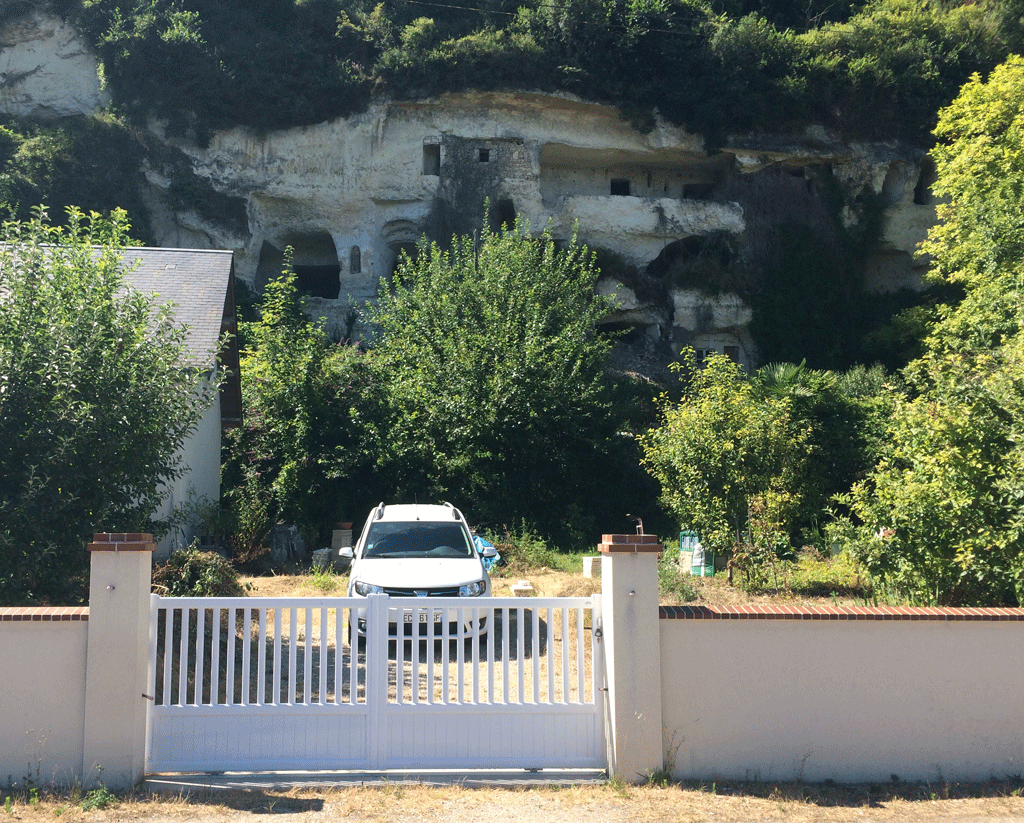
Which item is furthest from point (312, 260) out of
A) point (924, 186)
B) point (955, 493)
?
point (955, 493)

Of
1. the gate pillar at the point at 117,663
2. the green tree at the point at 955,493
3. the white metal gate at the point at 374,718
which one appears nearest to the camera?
the gate pillar at the point at 117,663

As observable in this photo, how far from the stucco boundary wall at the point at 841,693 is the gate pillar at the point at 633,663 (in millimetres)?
113

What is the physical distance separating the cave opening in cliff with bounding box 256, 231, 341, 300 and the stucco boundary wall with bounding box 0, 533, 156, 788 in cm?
2487

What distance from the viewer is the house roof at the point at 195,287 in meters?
13.3

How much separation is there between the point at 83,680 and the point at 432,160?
2572 cm

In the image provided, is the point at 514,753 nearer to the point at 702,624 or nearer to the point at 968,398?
the point at 702,624

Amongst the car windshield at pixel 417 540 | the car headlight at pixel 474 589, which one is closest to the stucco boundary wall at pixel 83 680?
the car headlight at pixel 474 589

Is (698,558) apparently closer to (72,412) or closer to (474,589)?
(474,589)

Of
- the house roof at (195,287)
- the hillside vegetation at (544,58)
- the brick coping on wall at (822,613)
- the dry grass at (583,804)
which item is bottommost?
the dry grass at (583,804)

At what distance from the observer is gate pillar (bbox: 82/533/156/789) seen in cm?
537

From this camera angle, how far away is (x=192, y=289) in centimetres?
1433

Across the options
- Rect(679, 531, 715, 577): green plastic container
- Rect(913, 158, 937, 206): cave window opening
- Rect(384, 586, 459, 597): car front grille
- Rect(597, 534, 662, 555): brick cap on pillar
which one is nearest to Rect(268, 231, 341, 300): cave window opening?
Rect(679, 531, 715, 577): green plastic container

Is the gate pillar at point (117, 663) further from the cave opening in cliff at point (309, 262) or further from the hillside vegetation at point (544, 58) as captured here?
the hillside vegetation at point (544, 58)

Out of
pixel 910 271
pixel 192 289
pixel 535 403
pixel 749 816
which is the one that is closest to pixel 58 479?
pixel 749 816
